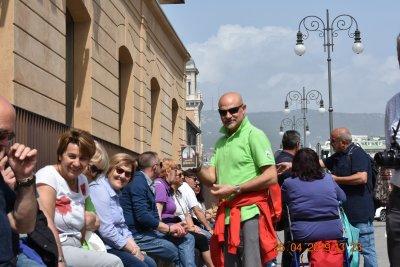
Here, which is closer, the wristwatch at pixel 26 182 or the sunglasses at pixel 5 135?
the sunglasses at pixel 5 135

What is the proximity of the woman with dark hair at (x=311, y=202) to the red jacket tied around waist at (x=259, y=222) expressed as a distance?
58.3 inches

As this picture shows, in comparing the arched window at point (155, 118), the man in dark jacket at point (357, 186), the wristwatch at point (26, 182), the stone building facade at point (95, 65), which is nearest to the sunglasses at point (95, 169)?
the man in dark jacket at point (357, 186)

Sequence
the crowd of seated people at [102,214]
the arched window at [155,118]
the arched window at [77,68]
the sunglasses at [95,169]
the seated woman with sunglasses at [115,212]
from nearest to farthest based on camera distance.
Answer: the crowd of seated people at [102,214] → the sunglasses at [95,169] → the seated woman with sunglasses at [115,212] → the arched window at [77,68] → the arched window at [155,118]

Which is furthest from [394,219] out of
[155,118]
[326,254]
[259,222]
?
[155,118]

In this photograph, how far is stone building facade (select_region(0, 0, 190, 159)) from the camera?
14.0m

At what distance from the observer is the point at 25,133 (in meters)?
11.8

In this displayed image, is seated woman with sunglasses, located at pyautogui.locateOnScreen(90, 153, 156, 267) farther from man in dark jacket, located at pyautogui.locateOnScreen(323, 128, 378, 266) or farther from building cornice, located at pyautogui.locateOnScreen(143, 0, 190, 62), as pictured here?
building cornice, located at pyautogui.locateOnScreen(143, 0, 190, 62)

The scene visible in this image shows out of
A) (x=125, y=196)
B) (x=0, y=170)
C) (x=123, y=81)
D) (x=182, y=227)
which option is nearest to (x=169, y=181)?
(x=182, y=227)

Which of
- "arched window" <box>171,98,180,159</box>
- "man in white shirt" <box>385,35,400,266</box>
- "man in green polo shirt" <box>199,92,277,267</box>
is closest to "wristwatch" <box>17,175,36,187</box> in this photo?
"man in white shirt" <box>385,35,400,266</box>

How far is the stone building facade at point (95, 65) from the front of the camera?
13953mm

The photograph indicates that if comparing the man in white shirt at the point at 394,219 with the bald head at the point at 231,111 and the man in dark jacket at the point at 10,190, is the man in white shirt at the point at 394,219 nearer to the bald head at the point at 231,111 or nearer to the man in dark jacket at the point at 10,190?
the man in dark jacket at the point at 10,190

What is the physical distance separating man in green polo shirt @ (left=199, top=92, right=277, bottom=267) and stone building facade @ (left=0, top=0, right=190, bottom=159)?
20.2 ft

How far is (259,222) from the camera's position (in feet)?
25.1

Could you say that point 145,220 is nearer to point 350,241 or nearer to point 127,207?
point 127,207
